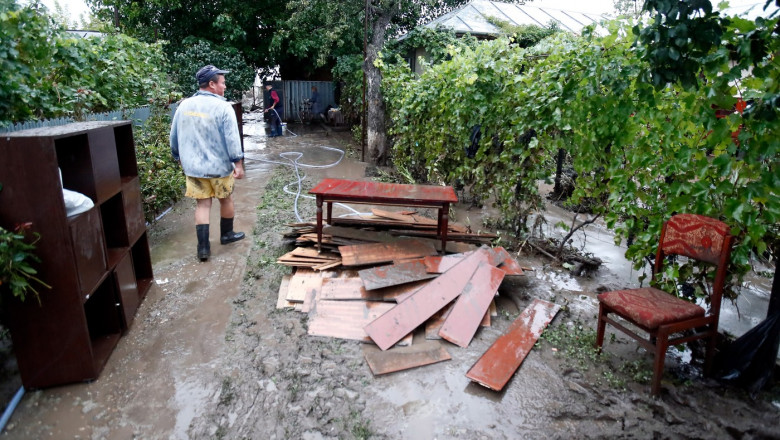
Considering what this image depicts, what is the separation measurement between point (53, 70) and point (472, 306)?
458cm

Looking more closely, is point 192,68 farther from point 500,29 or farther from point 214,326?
point 214,326

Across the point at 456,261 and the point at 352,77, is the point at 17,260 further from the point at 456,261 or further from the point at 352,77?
the point at 352,77

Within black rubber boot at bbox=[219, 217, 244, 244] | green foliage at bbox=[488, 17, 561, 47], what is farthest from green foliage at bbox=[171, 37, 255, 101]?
black rubber boot at bbox=[219, 217, 244, 244]

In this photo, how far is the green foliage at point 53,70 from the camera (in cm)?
329

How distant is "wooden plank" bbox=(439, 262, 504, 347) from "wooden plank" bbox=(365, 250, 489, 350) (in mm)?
76

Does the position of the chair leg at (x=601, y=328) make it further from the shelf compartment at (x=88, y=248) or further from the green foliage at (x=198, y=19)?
the green foliage at (x=198, y=19)

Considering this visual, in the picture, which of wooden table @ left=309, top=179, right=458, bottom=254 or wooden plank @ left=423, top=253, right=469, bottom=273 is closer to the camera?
wooden plank @ left=423, top=253, right=469, bottom=273

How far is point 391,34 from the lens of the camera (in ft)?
49.1

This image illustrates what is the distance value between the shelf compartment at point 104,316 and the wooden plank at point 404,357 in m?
2.03

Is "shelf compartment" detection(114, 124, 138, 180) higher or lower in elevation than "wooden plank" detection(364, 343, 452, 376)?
higher

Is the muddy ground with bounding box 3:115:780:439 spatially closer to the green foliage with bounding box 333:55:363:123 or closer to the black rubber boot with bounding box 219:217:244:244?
the black rubber boot with bounding box 219:217:244:244

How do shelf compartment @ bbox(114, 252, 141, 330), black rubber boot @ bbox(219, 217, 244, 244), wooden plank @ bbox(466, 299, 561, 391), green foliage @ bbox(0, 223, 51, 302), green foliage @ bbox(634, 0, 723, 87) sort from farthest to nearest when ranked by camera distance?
black rubber boot @ bbox(219, 217, 244, 244), shelf compartment @ bbox(114, 252, 141, 330), wooden plank @ bbox(466, 299, 561, 391), green foliage @ bbox(0, 223, 51, 302), green foliage @ bbox(634, 0, 723, 87)

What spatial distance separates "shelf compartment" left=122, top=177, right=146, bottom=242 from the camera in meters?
4.13

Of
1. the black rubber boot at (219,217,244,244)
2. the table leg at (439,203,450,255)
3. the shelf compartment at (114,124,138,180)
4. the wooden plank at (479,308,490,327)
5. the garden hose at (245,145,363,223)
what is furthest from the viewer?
the garden hose at (245,145,363,223)
